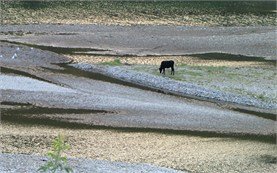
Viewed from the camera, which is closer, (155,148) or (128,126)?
(155,148)

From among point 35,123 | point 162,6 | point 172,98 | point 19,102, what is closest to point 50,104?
point 19,102

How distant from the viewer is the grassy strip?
5969cm

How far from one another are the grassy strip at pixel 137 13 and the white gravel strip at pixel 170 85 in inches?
741

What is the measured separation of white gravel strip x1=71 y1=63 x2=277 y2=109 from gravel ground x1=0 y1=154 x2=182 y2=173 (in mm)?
12035

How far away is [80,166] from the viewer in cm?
2170

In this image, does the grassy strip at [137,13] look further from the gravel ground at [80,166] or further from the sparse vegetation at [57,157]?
the sparse vegetation at [57,157]

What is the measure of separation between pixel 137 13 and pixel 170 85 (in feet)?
94.2

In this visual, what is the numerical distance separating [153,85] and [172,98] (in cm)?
310

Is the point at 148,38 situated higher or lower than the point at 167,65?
lower

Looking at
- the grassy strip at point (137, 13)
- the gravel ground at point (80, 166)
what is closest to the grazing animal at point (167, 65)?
the gravel ground at point (80, 166)

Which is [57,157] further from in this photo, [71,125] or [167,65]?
[167,65]

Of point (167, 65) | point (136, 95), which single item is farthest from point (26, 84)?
point (167, 65)

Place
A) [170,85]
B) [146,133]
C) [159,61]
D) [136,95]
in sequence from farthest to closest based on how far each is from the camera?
1. [159,61]
2. [170,85]
3. [136,95]
4. [146,133]

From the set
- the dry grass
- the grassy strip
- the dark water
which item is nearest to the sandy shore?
the dark water
